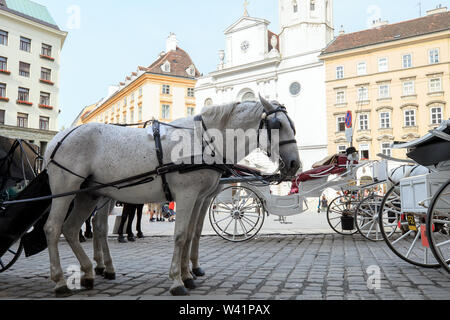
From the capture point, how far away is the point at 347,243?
26.2 ft

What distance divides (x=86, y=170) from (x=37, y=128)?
3362 cm

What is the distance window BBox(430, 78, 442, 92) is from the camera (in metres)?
35.3

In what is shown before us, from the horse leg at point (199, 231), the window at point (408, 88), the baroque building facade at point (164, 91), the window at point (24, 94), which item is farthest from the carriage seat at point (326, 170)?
the baroque building facade at point (164, 91)

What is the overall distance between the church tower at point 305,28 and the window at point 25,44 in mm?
25509

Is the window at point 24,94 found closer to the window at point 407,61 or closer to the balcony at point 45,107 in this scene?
the balcony at point 45,107

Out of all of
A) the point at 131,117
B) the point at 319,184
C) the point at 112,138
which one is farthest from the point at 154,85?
the point at 112,138

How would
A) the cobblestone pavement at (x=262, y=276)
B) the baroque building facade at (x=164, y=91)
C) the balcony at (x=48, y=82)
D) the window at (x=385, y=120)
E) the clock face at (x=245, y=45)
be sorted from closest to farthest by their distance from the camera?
the cobblestone pavement at (x=262, y=276) → the balcony at (x=48, y=82) → the window at (x=385, y=120) → the clock face at (x=245, y=45) → the baroque building facade at (x=164, y=91)

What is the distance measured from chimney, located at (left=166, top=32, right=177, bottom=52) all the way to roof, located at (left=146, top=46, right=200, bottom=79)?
0.68 meters

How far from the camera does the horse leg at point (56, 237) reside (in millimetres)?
3794

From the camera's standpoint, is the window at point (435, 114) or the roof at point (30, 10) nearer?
the window at point (435, 114)

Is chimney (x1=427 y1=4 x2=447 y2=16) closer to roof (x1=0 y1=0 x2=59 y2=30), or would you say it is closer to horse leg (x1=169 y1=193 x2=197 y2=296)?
roof (x1=0 y1=0 x2=59 y2=30)

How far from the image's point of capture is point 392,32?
Answer: 39250 mm

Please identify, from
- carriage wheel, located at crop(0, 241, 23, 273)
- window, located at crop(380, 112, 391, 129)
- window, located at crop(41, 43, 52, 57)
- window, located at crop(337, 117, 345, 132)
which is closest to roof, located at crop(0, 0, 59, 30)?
window, located at crop(41, 43, 52, 57)

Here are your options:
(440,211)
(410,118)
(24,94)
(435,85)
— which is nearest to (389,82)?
(435,85)
